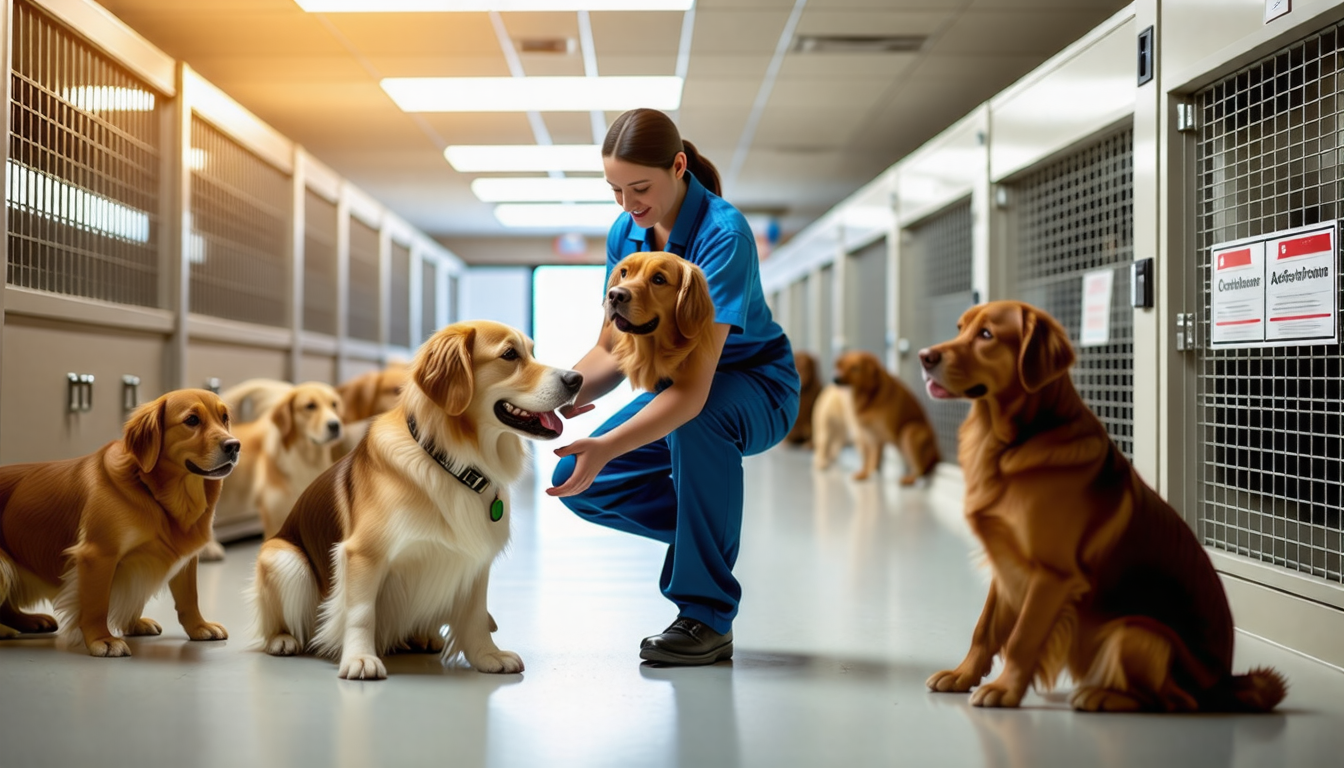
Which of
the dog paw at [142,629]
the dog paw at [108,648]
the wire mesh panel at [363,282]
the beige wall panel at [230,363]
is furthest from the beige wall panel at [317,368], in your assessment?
the dog paw at [108,648]

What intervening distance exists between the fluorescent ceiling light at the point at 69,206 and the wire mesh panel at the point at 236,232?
18.6 inches

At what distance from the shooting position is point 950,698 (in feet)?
6.42

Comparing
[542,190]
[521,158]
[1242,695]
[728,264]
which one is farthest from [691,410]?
[542,190]

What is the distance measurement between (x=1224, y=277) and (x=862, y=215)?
19.4ft

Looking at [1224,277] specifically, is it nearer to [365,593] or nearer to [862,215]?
[365,593]

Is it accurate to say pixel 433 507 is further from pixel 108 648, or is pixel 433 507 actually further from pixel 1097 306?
pixel 1097 306

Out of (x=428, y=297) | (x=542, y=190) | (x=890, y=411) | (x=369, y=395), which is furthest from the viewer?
(x=542, y=190)

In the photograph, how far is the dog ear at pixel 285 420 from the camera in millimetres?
3965

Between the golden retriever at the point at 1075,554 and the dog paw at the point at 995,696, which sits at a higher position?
the golden retriever at the point at 1075,554

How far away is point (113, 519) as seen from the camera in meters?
2.32

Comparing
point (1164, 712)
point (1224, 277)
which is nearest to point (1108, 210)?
point (1224, 277)

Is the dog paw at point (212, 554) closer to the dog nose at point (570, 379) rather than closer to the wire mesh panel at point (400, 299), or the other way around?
the dog nose at point (570, 379)

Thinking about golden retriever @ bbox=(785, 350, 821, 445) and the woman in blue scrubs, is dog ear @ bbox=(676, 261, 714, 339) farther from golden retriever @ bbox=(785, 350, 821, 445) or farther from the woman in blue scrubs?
golden retriever @ bbox=(785, 350, 821, 445)

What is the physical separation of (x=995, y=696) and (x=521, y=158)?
872cm
